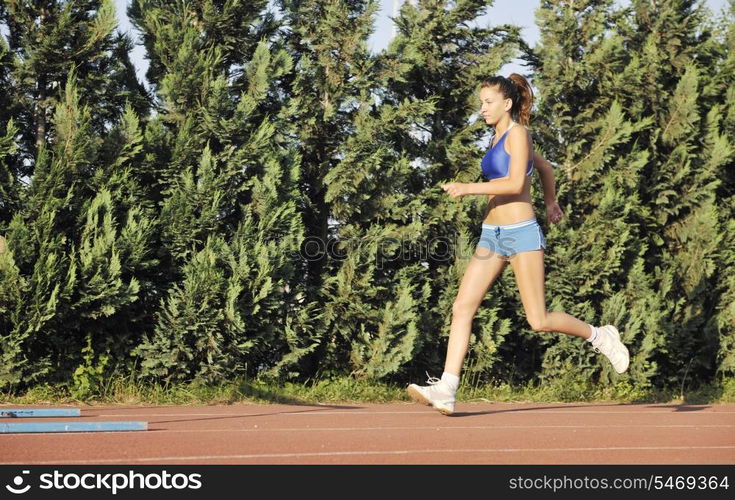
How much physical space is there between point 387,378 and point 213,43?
3.82 metres

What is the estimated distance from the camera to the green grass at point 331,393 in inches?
294

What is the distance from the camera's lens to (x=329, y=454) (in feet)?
15.5

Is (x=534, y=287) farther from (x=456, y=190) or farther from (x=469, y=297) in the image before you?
(x=456, y=190)

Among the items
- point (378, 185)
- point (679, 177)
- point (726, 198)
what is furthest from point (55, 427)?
point (726, 198)

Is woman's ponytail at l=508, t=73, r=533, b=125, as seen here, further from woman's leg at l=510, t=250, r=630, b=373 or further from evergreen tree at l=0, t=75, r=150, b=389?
evergreen tree at l=0, t=75, r=150, b=389

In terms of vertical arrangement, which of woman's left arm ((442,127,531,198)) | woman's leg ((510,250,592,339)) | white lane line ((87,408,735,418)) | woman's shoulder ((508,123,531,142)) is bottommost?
white lane line ((87,408,735,418))

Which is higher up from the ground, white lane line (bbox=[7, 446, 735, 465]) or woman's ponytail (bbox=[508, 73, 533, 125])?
woman's ponytail (bbox=[508, 73, 533, 125])

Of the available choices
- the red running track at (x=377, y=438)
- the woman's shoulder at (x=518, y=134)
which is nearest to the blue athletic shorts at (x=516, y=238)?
the woman's shoulder at (x=518, y=134)

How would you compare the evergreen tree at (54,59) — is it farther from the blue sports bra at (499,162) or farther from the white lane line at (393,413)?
the blue sports bra at (499,162)

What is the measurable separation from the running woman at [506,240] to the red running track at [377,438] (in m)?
0.57

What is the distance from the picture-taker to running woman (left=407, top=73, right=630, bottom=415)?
18.7ft

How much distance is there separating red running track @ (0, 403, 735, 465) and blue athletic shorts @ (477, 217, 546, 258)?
1.26 meters

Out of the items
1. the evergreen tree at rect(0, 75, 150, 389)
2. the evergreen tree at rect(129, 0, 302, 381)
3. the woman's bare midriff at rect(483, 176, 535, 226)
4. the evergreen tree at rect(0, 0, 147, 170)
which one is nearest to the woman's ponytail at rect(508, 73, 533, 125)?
the woman's bare midriff at rect(483, 176, 535, 226)
